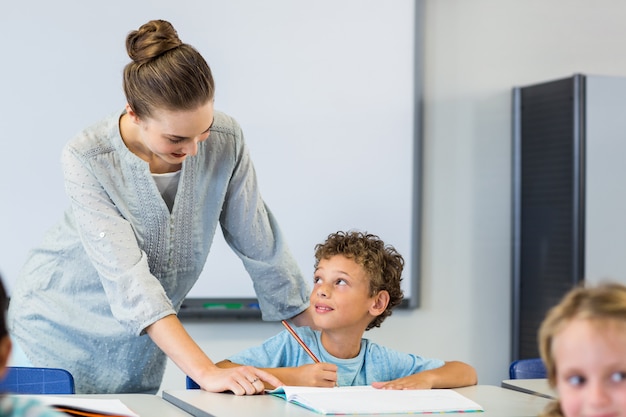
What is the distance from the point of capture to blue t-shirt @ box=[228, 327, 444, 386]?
2.02 m

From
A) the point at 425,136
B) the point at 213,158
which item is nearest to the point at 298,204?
the point at 425,136

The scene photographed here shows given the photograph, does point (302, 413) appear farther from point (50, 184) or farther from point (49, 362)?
point (50, 184)

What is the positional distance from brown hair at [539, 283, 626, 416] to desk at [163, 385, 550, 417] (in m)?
0.39

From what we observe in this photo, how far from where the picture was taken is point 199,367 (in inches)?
65.1

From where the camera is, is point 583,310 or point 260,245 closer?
point 583,310

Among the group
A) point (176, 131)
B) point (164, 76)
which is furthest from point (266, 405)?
point (164, 76)

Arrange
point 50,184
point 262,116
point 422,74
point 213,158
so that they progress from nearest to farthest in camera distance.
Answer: point 213,158 → point 50,184 → point 262,116 → point 422,74

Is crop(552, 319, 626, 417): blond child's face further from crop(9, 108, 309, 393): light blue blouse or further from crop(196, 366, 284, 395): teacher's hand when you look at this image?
crop(9, 108, 309, 393): light blue blouse

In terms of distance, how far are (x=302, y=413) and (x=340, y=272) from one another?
2.23 feet

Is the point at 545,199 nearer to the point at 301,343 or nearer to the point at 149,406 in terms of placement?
the point at 301,343

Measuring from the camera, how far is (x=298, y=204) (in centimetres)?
343

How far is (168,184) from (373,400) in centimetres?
65

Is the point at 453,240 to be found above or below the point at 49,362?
above

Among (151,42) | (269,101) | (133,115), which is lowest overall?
(133,115)
